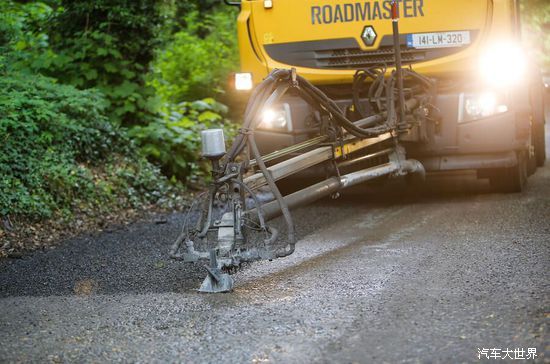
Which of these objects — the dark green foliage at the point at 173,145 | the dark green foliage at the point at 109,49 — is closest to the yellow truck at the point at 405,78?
the dark green foliage at the point at 173,145

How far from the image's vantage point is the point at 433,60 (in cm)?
890

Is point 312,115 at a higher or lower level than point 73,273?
A: higher

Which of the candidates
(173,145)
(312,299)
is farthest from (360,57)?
(312,299)

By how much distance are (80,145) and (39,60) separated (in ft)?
4.95

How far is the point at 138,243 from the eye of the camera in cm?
753

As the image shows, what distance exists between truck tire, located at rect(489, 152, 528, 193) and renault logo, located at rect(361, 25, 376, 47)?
1.93 metres

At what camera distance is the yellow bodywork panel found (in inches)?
344

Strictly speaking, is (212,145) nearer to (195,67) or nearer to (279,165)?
(279,165)

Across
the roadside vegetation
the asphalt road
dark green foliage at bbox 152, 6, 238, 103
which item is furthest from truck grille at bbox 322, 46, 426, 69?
dark green foliage at bbox 152, 6, 238, 103

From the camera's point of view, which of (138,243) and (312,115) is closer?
(138,243)

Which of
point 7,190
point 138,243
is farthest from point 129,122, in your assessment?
point 138,243

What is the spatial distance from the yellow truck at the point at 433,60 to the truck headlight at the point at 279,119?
1cm

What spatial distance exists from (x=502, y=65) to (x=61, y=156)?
15.4 feet

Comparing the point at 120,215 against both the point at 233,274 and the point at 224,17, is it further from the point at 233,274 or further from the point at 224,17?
the point at 224,17
